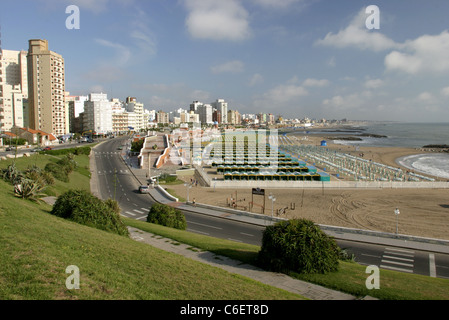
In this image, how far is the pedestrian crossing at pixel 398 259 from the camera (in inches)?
541

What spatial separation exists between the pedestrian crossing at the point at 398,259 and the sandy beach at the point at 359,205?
455 cm

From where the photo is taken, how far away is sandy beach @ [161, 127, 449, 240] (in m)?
21.6

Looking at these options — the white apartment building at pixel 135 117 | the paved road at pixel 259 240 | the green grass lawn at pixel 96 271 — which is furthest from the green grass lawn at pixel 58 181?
the white apartment building at pixel 135 117

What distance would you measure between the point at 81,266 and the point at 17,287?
163cm

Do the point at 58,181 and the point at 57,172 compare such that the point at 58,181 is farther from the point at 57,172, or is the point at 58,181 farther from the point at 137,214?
the point at 137,214

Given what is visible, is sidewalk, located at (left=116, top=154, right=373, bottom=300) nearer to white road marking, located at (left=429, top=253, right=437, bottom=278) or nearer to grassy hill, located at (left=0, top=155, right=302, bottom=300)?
grassy hill, located at (left=0, top=155, right=302, bottom=300)

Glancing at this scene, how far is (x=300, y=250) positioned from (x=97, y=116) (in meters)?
105

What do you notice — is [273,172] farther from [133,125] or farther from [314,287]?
[133,125]

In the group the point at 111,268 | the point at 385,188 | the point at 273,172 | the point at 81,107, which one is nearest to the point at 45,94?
the point at 81,107

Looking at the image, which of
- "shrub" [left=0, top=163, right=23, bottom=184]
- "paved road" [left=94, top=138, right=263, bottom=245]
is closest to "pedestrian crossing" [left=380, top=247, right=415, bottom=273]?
"paved road" [left=94, top=138, right=263, bottom=245]

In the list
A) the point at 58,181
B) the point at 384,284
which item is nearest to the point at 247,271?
the point at 384,284

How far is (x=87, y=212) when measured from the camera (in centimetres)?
1270

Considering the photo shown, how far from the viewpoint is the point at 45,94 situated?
75625mm

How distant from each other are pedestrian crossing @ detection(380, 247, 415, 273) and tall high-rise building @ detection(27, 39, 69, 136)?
79.0m
